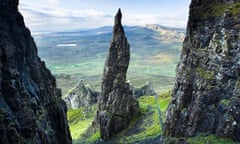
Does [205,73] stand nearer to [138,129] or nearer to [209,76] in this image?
[209,76]

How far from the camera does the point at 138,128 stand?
9462 centimetres

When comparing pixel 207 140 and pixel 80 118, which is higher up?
pixel 207 140

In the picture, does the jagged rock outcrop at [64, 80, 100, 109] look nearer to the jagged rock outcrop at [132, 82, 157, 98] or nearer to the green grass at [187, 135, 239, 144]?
the jagged rock outcrop at [132, 82, 157, 98]

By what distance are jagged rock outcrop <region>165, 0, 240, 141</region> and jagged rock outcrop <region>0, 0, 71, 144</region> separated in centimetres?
2104

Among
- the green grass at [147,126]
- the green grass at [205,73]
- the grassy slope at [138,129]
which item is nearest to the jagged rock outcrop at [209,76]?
the green grass at [205,73]

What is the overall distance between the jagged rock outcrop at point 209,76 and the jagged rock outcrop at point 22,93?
21.0 metres

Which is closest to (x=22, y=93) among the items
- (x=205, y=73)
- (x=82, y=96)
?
(x=205, y=73)

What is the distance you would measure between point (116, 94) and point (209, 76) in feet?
137

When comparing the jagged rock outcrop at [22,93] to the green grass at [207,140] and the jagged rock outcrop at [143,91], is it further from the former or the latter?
the jagged rock outcrop at [143,91]

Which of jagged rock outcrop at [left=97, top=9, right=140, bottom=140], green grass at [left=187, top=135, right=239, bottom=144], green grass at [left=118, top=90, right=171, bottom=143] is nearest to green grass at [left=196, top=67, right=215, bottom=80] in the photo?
green grass at [left=187, top=135, right=239, bottom=144]

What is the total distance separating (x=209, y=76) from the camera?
58.9m

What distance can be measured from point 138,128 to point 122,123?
4.33 metres

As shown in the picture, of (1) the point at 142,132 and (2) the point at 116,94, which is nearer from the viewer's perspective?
(1) the point at 142,132

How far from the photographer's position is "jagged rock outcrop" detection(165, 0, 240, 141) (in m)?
54.8
